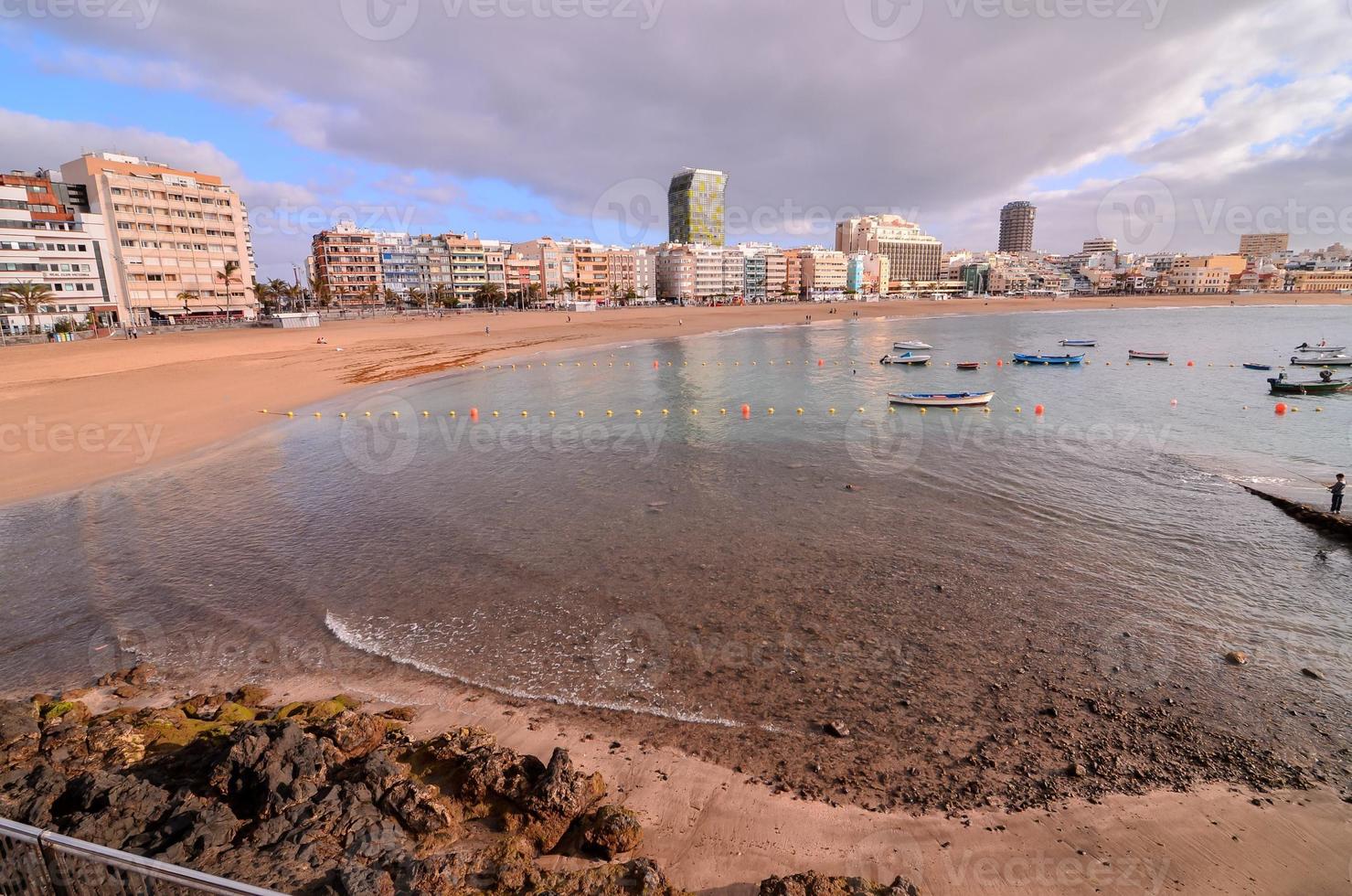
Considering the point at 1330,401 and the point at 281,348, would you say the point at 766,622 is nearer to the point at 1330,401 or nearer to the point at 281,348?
the point at 1330,401

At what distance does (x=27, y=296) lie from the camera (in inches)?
2477

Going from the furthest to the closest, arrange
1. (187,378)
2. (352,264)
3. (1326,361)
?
1. (352,264)
2. (1326,361)
3. (187,378)

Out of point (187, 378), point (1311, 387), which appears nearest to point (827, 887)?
point (1311, 387)

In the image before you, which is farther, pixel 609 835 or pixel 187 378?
pixel 187 378

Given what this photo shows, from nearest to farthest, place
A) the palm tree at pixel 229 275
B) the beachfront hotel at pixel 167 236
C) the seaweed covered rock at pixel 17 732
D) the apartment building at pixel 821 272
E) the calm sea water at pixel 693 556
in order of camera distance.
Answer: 1. the seaweed covered rock at pixel 17 732
2. the calm sea water at pixel 693 556
3. the beachfront hotel at pixel 167 236
4. the palm tree at pixel 229 275
5. the apartment building at pixel 821 272

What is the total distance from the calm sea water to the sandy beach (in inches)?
133

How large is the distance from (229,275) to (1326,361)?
118306 millimetres

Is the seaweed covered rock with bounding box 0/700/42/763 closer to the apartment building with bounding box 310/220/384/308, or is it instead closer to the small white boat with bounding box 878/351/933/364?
the small white boat with bounding box 878/351/933/364

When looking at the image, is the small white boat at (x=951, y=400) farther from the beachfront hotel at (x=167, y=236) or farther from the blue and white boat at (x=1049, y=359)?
the beachfront hotel at (x=167, y=236)

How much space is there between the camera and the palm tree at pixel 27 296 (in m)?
62.9

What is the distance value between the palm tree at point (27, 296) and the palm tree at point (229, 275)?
69.2ft

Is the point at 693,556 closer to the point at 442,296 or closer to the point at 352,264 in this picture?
the point at 442,296

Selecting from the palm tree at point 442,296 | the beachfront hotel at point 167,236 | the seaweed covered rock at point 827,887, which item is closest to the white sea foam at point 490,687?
the seaweed covered rock at point 827,887

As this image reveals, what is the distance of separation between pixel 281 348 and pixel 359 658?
Result: 177 feet
